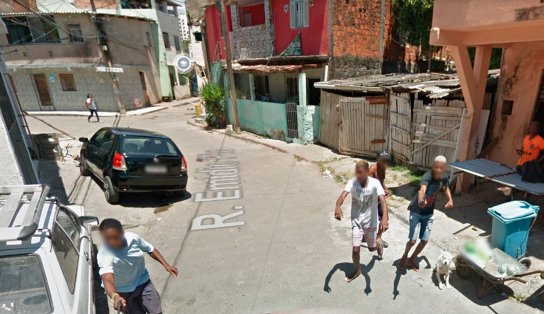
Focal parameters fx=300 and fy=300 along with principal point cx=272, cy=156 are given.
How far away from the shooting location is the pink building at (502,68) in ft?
13.8

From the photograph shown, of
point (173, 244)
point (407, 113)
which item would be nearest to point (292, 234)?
point (173, 244)

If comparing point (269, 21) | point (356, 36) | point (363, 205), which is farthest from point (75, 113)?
point (363, 205)

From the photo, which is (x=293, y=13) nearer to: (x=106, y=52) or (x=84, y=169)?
(x=84, y=169)

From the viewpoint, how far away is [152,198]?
686cm

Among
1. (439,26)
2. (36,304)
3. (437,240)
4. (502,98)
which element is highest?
(439,26)

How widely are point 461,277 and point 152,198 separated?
600 cm

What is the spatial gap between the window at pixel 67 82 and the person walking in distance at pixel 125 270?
21905 millimetres

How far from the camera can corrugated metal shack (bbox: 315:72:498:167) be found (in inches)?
264

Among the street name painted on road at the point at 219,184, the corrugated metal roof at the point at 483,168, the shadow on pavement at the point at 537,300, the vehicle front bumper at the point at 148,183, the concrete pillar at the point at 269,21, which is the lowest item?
the street name painted on road at the point at 219,184

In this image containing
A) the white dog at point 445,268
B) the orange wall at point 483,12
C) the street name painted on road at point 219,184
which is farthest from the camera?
the street name painted on road at point 219,184

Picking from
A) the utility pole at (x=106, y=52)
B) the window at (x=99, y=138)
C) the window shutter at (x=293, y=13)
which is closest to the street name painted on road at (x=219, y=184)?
the window at (x=99, y=138)

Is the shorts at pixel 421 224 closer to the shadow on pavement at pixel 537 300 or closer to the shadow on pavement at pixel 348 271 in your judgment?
the shadow on pavement at pixel 348 271

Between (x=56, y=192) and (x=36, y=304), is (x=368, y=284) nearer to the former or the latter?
(x=36, y=304)

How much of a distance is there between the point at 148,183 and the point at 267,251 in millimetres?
2974
